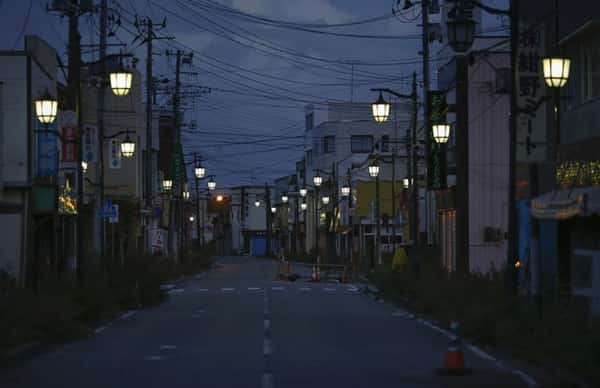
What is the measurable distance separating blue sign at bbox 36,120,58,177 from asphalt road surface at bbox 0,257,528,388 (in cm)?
945

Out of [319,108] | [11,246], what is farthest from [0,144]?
[319,108]

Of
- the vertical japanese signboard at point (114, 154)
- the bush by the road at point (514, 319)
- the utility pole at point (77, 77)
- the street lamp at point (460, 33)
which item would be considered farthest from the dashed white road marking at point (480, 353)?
the vertical japanese signboard at point (114, 154)

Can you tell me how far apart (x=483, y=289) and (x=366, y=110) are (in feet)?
289

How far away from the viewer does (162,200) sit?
262 ft

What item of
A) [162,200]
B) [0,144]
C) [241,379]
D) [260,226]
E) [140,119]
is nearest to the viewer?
[241,379]

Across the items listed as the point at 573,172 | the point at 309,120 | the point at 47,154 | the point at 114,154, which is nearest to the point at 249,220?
the point at 309,120

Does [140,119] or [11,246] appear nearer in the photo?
[11,246]

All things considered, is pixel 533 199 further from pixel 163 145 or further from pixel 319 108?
pixel 319 108

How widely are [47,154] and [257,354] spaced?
22.7 meters

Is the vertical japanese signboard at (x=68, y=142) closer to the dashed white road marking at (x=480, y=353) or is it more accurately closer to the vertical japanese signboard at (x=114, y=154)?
the dashed white road marking at (x=480, y=353)

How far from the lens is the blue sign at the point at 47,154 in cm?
3997

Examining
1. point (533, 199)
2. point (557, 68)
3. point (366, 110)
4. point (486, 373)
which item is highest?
point (366, 110)

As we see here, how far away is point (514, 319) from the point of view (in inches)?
832

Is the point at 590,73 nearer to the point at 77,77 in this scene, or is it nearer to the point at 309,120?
the point at 77,77
